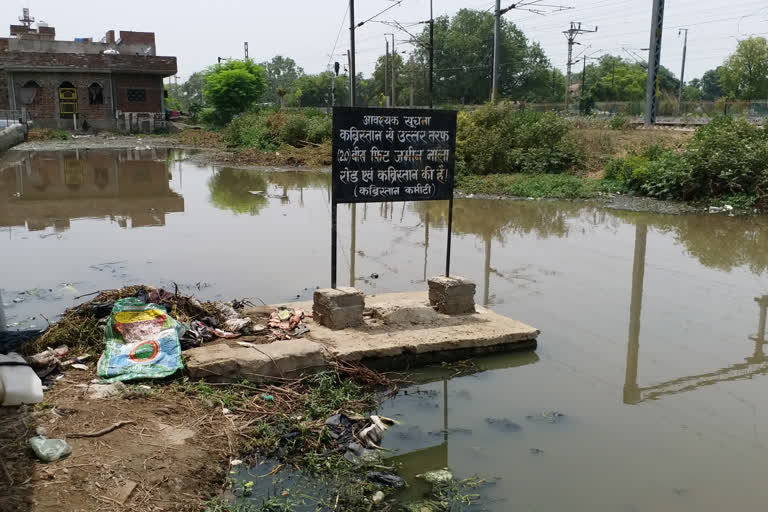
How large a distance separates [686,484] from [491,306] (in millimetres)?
3996

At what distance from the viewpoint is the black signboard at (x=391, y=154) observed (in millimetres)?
6543

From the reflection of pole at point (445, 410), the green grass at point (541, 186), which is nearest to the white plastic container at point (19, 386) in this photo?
the reflection of pole at point (445, 410)

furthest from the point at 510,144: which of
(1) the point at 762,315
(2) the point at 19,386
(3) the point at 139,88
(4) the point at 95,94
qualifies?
(4) the point at 95,94

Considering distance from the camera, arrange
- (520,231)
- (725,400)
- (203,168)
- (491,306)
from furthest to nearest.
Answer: (203,168), (520,231), (491,306), (725,400)

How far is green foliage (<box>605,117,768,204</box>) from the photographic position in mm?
16078

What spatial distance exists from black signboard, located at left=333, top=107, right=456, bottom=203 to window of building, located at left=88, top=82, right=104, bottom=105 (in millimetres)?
43249

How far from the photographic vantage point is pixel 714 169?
1642cm

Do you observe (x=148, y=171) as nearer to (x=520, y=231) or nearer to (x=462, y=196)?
(x=462, y=196)

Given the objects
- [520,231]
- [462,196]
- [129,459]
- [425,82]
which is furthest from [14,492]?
[425,82]

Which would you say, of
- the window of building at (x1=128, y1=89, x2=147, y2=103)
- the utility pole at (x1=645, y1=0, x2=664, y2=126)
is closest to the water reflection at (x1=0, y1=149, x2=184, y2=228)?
the window of building at (x1=128, y1=89, x2=147, y2=103)

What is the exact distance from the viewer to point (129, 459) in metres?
4.02

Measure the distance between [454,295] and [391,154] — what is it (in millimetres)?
1598

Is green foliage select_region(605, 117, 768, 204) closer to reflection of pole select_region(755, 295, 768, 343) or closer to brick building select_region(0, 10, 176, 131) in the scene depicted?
reflection of pole select_region(755, 295, 768, 343)

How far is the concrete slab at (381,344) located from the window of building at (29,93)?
43.0 m
